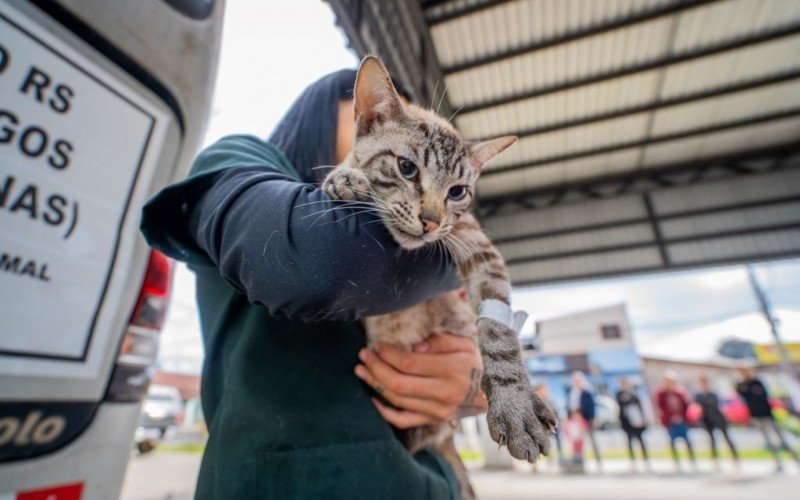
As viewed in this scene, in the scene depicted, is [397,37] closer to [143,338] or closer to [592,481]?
[143,338]

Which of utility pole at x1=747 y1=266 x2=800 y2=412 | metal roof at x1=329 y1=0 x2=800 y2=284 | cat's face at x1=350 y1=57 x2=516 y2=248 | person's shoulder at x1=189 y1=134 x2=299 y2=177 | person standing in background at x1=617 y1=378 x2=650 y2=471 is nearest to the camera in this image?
person's shoulder at x1=189 y1=134 x2=299 y2=177

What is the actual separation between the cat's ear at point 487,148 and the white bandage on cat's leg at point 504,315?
0.75 m

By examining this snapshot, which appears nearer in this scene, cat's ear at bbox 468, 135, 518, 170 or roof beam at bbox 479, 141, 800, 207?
cat's ear at bbox 468, 135, 518, 170

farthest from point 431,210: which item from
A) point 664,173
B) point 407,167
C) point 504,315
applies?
point 664,173

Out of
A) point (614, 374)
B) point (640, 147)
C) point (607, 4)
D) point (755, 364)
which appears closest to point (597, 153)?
point (640, 147)

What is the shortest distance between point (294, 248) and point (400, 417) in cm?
78

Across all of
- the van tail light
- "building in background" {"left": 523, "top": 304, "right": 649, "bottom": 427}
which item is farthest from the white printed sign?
"building in background" {"left": 523, "top": 304, "right": 649, "bottom": 427}

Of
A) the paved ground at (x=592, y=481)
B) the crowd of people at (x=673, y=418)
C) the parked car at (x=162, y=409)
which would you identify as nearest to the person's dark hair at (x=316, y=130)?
the paved ground at (x=592, y=481)

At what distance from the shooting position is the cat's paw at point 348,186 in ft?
4.08

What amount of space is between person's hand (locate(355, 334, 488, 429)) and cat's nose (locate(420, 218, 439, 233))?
0.49 metres

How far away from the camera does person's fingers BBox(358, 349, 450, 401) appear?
1341 mm

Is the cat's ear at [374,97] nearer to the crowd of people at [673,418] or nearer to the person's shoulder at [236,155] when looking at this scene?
the person's shoulder at [236,155]

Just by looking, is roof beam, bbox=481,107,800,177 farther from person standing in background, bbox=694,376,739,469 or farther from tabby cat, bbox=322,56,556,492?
tabby cat, bbox=322,56,556,492

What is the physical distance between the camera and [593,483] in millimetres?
7930
